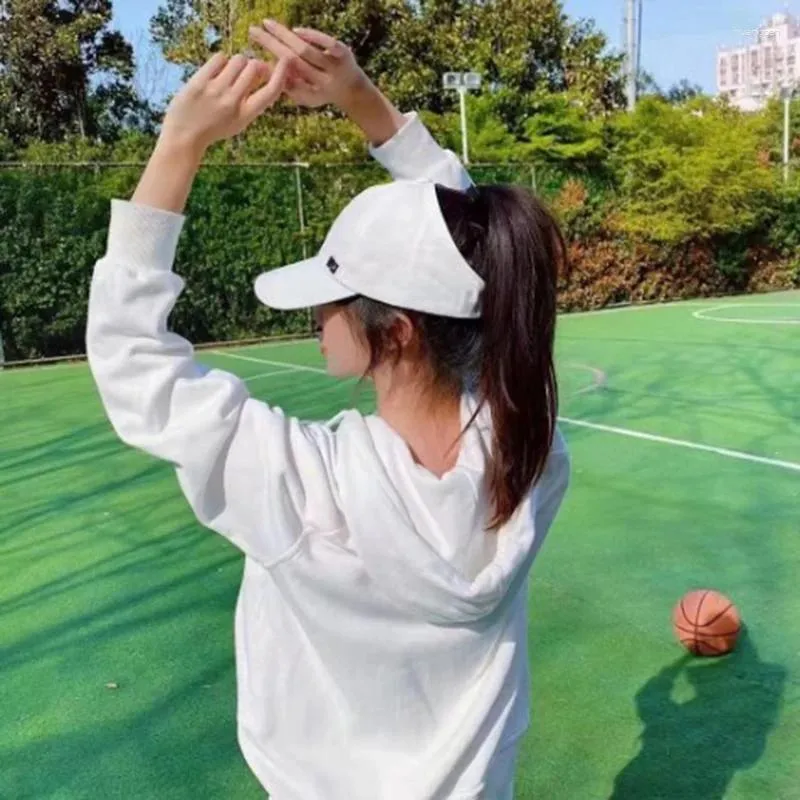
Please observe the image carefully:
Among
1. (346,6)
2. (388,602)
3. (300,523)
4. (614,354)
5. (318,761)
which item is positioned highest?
(346,6)

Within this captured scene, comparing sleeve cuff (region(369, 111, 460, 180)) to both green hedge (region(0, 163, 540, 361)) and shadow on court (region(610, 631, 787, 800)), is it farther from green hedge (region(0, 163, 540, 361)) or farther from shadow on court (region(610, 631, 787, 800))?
green hedge (region(0, 163, 540, 361))

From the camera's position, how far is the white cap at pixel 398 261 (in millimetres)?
1155

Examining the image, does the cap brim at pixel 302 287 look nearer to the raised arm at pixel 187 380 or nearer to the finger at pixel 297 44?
the raised arm at pixel 187 380

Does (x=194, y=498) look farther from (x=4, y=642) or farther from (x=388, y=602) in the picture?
(x=4, y=642)

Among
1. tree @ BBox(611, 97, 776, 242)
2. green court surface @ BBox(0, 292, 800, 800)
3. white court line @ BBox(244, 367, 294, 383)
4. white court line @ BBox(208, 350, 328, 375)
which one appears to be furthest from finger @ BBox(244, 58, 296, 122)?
tree @ BBox(611, 97, 776, 242)

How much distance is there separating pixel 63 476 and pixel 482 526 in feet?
17.9

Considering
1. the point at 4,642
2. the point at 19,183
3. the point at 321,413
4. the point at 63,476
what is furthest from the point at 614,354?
the point at 4,642

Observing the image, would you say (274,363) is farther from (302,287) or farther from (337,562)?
(337,562)

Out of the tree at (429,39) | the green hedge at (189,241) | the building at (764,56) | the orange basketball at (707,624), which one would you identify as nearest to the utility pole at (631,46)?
the tree at (429,39)

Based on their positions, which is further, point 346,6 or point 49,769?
point 346,6

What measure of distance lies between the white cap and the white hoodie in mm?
142

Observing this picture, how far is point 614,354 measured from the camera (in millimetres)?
10836

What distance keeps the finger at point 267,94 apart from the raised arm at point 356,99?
36 mm

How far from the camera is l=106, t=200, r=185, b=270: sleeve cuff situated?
42.2 inches
